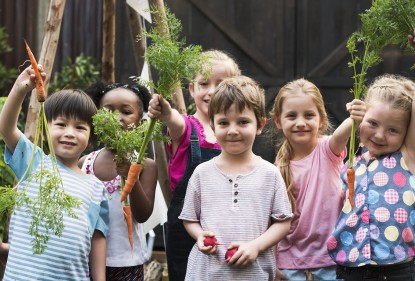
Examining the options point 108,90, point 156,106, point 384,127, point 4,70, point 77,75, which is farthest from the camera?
point 4,70

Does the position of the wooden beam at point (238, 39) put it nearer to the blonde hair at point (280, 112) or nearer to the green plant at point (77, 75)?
the green plant at point (77, 75)

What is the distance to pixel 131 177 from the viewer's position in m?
3.80

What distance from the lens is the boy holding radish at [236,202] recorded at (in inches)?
145

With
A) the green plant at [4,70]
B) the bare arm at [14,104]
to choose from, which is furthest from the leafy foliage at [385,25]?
the green plant at [4,70]

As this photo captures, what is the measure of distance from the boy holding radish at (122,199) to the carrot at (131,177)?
0.23 feet

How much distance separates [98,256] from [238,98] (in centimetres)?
103

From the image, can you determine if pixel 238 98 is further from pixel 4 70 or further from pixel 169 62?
pixel 4 70

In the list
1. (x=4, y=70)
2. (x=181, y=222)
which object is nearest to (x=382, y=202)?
(x=181, y=222)

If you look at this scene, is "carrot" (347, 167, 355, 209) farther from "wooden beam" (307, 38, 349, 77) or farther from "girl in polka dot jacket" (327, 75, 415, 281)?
"wooden beam" (307, 38, 349, 77)

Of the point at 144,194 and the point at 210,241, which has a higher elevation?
the point at 144,194

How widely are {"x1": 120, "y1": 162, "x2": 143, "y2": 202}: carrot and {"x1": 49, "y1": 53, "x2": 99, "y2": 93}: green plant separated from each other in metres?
3.91

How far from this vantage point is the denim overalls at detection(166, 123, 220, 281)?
4.27 m

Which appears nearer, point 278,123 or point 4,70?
point 278,123

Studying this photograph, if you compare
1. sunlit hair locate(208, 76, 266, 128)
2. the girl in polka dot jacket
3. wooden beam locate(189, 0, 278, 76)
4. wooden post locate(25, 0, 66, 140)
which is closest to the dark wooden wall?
wooden beam locate(189, 0, 278, 76)
